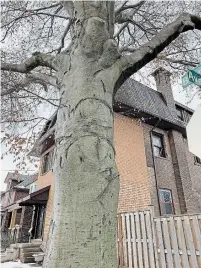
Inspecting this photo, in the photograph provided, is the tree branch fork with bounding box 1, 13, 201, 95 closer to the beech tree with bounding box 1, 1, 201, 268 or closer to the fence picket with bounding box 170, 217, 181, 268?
the beech tree with bounding box 1, 1, 201, 268

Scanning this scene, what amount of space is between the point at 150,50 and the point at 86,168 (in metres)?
1.88

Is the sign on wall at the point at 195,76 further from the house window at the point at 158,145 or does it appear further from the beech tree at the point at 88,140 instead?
the house window at the point at 158,145

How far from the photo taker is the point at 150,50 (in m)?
2.78

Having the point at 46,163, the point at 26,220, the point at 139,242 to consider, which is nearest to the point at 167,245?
the point at 139,242

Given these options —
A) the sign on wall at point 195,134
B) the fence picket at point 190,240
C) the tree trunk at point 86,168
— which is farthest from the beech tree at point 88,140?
the fence picket at point 190,240

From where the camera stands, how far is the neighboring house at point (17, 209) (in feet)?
65.2

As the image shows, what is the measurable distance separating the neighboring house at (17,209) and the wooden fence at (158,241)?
12916 millimetres

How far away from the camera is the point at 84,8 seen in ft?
8.79

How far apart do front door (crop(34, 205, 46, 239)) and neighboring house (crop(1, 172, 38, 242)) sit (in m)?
1.86

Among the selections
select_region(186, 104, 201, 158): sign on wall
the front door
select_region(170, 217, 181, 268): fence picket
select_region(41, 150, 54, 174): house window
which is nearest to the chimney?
select_region(41, 150, 54, 174): house window

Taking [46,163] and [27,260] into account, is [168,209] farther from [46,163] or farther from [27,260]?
[46,163]

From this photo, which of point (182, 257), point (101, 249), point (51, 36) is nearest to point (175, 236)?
point (182, 257)

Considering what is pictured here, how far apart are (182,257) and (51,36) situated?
23.7 ft

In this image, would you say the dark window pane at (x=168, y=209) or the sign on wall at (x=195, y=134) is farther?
the dark window pane at (x=168, y=209)
